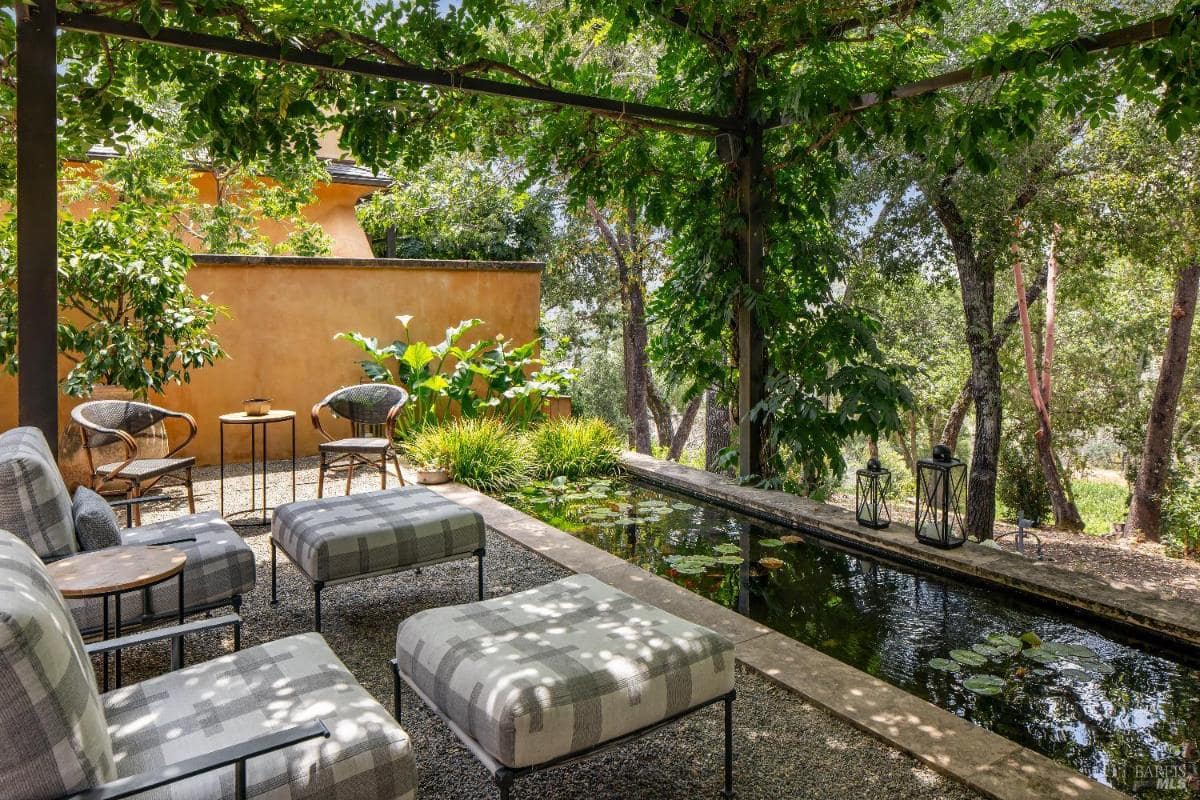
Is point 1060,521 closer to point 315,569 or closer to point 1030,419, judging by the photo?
point 1030,419

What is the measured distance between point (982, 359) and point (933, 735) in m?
8.72

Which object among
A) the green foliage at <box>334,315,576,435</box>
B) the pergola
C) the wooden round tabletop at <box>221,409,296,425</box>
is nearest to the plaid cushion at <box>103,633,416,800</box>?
the pergola

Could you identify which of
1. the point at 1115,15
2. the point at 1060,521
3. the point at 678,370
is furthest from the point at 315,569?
the point at 1060,521

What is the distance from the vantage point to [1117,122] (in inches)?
333

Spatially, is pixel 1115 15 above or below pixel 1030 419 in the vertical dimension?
above

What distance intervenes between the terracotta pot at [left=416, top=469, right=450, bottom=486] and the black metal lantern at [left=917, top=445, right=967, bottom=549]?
3.58 metres

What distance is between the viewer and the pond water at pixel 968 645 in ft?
8.21

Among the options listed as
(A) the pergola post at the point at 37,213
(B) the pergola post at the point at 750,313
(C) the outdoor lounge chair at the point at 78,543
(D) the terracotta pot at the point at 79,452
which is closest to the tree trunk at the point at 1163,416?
(B) the pergola post at the point at 750,313

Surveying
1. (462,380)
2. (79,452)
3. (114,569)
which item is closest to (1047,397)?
(462,380)

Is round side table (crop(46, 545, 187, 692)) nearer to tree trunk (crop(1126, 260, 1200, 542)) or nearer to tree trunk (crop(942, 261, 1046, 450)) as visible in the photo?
tree trunk (crop(942, 261, 1046, 450))

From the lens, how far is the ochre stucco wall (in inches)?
301

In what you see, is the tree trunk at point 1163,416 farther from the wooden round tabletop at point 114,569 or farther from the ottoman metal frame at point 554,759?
the wooden round tabletop at point 114,569

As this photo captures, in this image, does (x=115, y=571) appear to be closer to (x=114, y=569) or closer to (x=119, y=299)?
(x=114, y=569)

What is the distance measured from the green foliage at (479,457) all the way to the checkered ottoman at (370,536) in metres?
2.20
